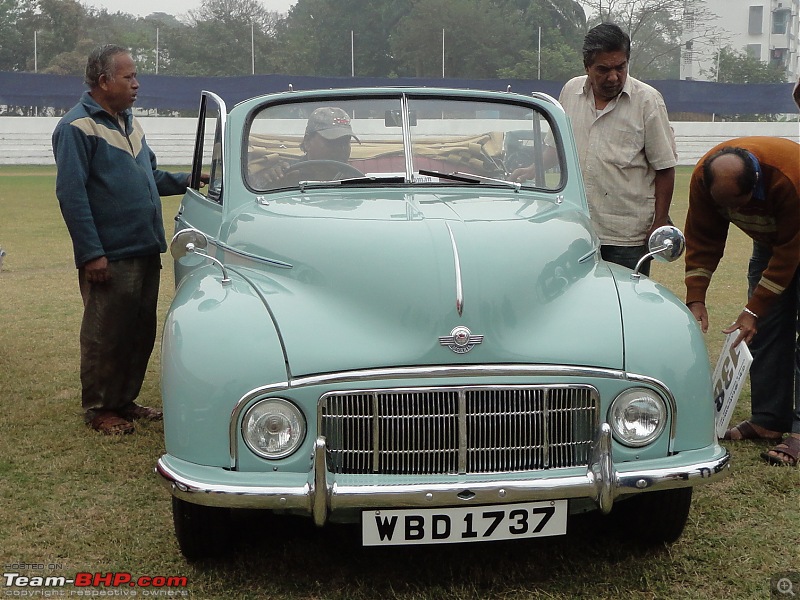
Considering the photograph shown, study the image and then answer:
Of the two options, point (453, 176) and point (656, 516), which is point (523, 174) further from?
point (656, 516)

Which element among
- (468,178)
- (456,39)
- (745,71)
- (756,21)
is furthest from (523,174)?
(756,21)

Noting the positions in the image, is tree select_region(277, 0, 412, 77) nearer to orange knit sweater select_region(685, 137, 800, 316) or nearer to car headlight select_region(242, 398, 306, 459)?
orange knit sweater select_region(685, 137, 800, 316)

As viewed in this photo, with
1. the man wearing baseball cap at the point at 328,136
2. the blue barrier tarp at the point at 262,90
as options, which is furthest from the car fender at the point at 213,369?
the blue barrier tarp at the point at 262,90

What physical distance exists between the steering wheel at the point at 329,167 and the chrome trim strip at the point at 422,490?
1744 mm

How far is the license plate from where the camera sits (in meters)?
3.17

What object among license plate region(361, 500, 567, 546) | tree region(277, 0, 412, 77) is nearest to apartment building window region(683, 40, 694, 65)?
tree region(277, 0, 412, 77)

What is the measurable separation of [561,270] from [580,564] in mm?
1106

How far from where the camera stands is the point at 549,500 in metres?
3.22

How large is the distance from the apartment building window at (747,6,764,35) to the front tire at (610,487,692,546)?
87059 millimetres

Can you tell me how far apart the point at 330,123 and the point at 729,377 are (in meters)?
2.17

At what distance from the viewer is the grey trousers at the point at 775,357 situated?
5047 millimetres

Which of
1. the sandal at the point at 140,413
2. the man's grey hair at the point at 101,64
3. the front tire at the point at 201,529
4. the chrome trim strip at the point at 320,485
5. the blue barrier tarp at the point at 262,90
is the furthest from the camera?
the blue barrier tarp at the point at 262,90

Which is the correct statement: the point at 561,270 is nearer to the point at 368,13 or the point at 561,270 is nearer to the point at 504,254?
the point at 504,254

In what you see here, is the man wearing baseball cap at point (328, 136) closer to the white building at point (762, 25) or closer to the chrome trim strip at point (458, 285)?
the chrome trim strip at point (458, 285)
